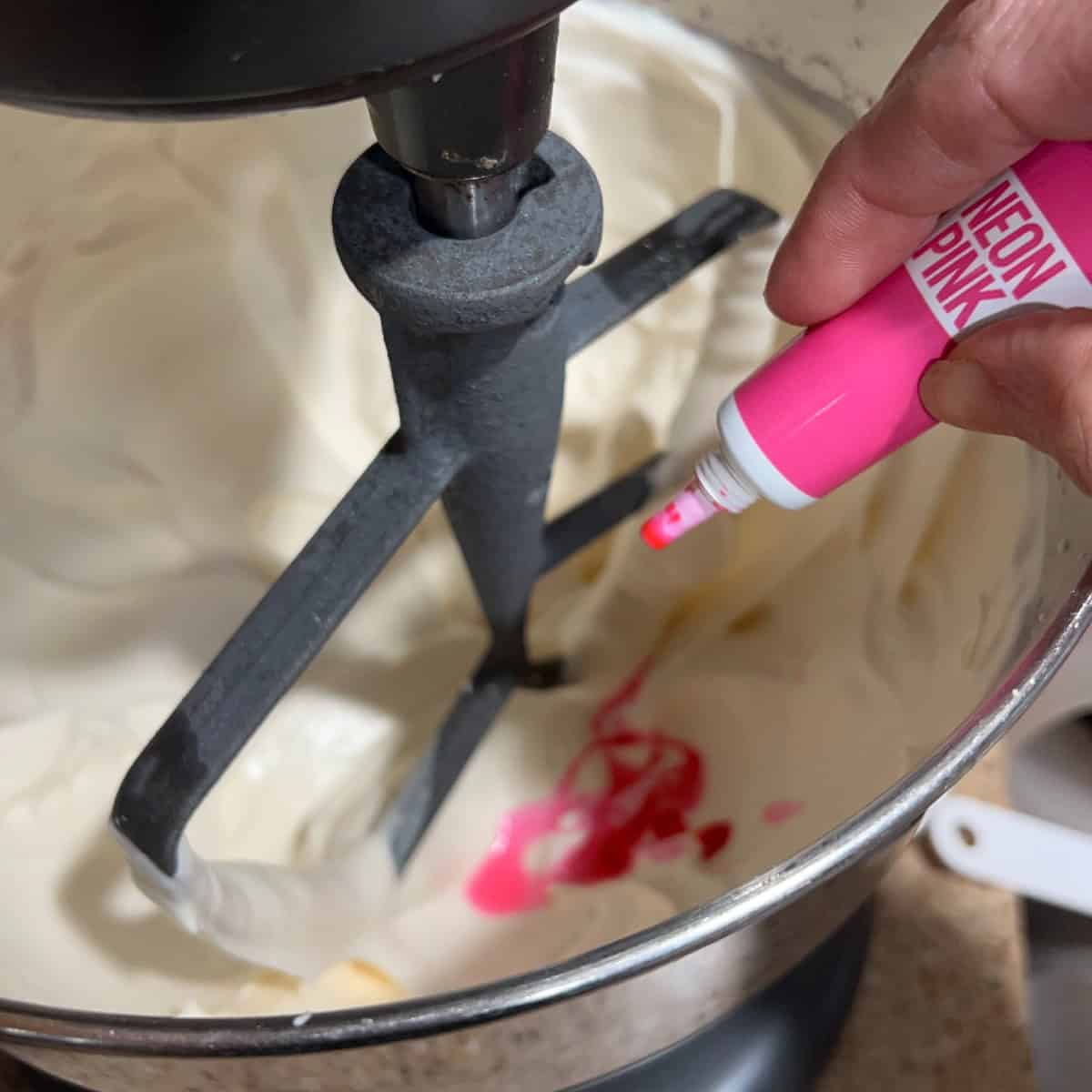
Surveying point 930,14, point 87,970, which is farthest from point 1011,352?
point 87,970

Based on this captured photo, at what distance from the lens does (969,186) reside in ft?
0.82

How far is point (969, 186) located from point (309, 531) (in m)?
0.28

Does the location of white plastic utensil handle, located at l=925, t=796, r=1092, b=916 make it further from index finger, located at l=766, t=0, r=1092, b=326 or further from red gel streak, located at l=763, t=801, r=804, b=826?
index finger, located at l=766, t=0, r=1092, b=326

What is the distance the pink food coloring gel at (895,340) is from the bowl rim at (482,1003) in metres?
0.08

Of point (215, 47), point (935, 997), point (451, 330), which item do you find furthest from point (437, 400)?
point (935, 997)

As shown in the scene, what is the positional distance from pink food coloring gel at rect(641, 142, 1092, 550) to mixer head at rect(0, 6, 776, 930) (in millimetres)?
52

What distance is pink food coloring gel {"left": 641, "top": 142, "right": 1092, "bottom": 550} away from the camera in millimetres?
234

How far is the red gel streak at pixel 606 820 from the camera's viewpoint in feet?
1.30

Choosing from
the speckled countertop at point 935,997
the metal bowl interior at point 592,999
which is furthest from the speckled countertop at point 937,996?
the metal bowl interior at point 592,999

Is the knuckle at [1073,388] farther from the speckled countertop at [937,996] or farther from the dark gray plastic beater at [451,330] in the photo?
the speckled countertop at [937,996]

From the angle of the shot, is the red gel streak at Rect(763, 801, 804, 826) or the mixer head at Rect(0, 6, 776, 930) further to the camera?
the red gel streak at Rect(763, 801, 804, 826)

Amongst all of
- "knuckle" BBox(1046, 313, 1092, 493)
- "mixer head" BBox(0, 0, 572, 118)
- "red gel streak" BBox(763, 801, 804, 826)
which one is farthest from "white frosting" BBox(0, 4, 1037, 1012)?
"mixer head" BBox(0, 0, 572, 118)

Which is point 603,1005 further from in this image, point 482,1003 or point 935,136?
point 935,136

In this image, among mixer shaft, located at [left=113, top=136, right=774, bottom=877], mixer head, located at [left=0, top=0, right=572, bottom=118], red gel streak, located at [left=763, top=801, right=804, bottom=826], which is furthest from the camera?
red gel streak, located at [left=763, top=801, right=804, bottom=826]
